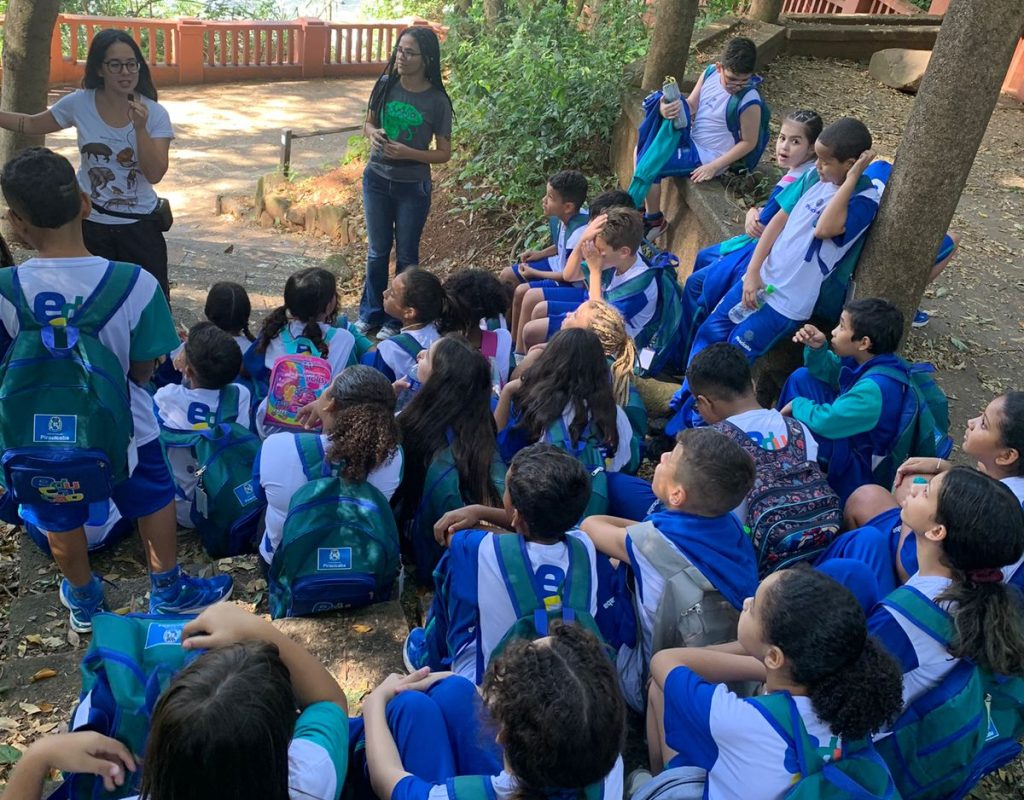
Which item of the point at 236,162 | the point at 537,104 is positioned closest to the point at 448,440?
the point at 537,104

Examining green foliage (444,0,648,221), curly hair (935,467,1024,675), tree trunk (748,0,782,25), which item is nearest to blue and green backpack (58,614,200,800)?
curly hair (935,467,1024,675)

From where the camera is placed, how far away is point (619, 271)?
5.12 meters

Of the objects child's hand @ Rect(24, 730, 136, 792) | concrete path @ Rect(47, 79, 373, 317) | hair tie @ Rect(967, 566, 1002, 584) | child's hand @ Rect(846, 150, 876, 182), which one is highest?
child's hand @ Rect(846, 150, 876, 182)

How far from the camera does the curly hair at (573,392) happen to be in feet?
12.1

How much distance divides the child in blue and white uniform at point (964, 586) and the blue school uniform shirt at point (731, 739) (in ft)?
1.70

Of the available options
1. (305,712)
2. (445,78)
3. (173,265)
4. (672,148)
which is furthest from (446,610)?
(445,78)

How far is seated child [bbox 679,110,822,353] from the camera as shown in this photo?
5160 mm

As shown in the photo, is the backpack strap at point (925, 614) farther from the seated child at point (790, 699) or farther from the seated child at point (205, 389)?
the seated child at point (205, 389)

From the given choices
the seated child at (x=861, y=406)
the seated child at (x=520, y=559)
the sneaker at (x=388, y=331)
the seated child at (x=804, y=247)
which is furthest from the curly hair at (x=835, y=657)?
the sneaker at (x=388, y=331)

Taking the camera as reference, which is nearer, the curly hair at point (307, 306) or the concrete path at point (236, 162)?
the curly hair at point (307, 306)

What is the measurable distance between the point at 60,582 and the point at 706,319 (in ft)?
11.9

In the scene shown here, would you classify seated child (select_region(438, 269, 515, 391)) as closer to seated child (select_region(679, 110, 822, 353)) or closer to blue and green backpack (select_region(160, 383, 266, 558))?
blue and green backpack (select_region(160, 383, 266, 558))

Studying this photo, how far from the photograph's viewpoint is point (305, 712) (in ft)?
6.79

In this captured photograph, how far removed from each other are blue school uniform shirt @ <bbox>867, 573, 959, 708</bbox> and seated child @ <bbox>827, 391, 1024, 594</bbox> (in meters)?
0.44
